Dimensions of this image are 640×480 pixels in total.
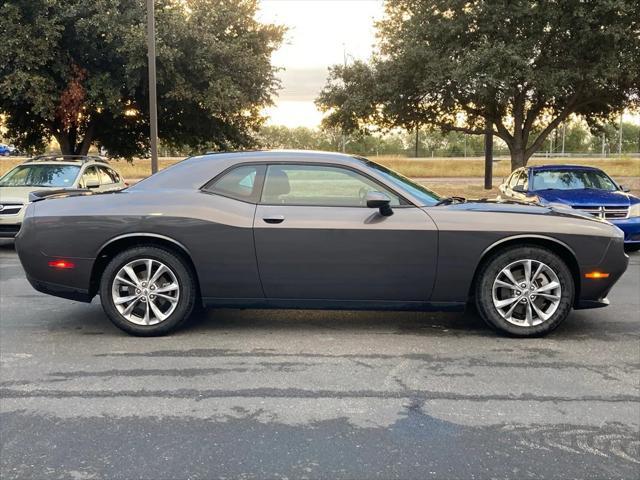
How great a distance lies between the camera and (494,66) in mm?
15898

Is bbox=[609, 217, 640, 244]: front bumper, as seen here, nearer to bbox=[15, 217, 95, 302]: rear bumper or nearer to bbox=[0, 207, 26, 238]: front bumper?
bbox=[15, 217, 95, 302]: rear bumper

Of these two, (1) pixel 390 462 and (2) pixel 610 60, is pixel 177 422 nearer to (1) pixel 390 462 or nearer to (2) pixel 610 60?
(1) pixel 390 462

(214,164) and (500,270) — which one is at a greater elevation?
(214,164)

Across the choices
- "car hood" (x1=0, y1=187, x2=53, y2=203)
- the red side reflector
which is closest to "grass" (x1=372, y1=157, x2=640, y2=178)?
"car hood" (x1=0, y1=187, x2=53, y2=203)

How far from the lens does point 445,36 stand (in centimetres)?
1773

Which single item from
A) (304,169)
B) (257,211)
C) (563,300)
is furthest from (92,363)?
(563,300)

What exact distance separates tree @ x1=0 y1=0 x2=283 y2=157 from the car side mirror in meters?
12.1

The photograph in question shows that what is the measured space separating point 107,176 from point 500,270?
31.3 ft

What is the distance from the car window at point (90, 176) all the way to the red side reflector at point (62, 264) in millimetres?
6537

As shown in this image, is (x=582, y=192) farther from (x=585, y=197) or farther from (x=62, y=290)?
(x=62, y=290)

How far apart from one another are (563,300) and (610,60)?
43.8ft

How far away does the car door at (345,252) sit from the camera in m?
4.98

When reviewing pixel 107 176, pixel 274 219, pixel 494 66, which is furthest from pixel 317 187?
pixel 494 66

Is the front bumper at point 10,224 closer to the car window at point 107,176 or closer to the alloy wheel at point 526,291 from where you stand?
the car window at point 107,176
